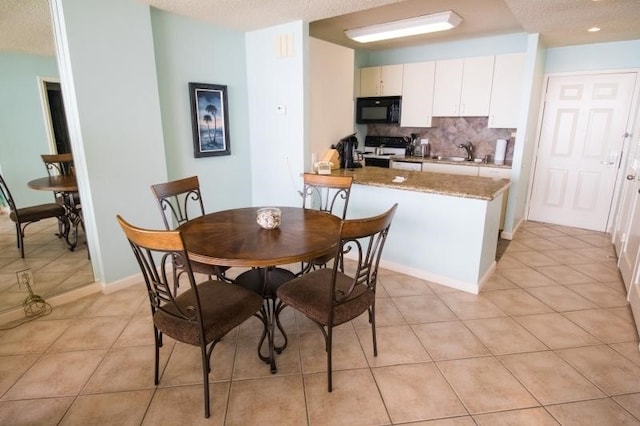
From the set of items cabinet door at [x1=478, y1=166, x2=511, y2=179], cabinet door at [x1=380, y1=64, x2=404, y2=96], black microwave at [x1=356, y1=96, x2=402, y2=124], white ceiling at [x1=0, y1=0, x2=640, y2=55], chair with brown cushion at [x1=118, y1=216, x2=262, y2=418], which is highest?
white ceiling at [x1=0, y1=0, x2=640, y2=55]

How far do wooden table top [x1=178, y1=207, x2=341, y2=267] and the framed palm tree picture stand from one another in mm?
1317

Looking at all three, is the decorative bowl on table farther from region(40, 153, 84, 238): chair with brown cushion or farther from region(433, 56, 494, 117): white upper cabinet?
region(433, 56, 494, 117): white upper cabinet

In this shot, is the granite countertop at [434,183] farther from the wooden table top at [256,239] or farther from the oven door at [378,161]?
the oven door at [378,161]

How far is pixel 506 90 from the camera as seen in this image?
14.4 ft

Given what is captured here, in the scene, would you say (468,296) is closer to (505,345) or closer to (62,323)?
(505,345)

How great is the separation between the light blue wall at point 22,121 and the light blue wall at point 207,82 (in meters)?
0.92

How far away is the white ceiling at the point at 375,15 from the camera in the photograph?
94.3 inches

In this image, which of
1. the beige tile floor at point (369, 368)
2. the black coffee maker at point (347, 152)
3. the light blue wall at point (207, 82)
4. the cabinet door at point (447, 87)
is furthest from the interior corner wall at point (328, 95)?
the beige tile floor at point (369, 368)

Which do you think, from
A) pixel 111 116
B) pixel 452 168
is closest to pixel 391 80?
pixel 452 168

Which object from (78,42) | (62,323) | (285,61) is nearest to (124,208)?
(62,323)

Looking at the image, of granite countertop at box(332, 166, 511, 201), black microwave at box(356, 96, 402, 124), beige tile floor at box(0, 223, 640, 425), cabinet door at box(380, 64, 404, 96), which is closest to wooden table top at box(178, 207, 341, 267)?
beige tile floor at box(0, 223, 640, 425)

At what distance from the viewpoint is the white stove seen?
5258 millimetres

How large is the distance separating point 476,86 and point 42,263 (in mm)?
5203

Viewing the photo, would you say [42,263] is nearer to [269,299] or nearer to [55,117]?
[55,117]
